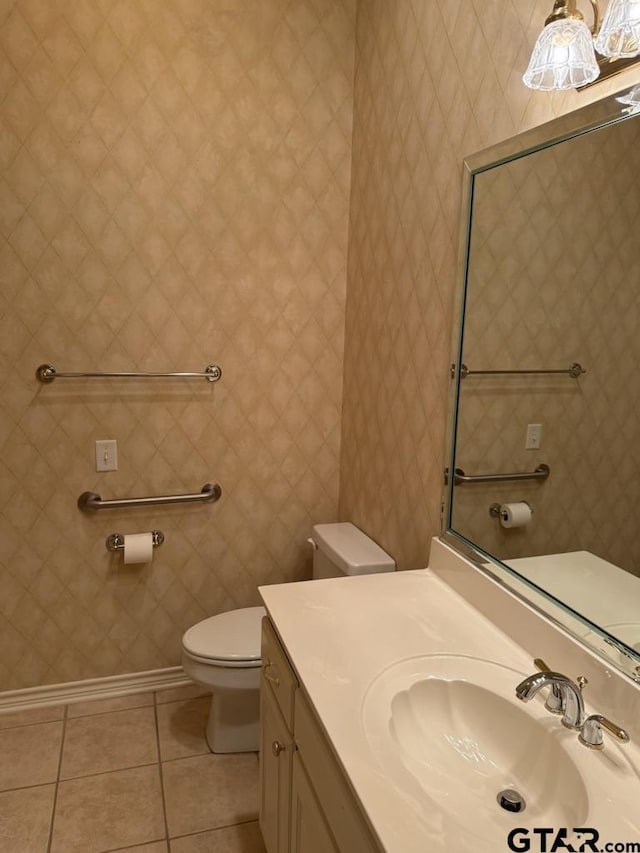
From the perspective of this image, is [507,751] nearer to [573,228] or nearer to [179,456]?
[573,228]

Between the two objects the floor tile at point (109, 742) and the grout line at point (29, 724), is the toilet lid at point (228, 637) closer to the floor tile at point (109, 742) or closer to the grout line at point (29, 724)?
the floor tile at point (109, 742)

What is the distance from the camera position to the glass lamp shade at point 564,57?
3.75 feet

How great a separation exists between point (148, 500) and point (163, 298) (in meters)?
0.78

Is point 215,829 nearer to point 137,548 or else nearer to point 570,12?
point 137,548

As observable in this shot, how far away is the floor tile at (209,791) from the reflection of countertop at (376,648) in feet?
2.87

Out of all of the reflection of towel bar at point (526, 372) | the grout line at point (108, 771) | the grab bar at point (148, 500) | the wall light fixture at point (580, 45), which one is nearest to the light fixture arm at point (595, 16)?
the wall light fixture at point (580, 45)

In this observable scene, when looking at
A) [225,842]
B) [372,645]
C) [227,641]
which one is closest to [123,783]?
[225,842]

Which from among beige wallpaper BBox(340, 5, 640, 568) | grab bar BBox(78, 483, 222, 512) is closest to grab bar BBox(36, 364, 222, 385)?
grab bar BBox(78, 483, 222, 512)

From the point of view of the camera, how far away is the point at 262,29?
7.36 feet

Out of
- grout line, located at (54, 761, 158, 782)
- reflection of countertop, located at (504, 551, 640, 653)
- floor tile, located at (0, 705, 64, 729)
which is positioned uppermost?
reflection of countertop, located at (504, 551, 640, 653)

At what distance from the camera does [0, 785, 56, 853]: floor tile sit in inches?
70.0

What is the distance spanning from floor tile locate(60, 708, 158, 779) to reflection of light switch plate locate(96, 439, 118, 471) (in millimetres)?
974

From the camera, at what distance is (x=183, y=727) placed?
233 cm

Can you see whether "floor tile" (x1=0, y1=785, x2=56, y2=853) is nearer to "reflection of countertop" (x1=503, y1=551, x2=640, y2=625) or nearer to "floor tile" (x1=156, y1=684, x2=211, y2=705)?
"floor tile" (x1=156, y1=684, x2=211, y2=705)
